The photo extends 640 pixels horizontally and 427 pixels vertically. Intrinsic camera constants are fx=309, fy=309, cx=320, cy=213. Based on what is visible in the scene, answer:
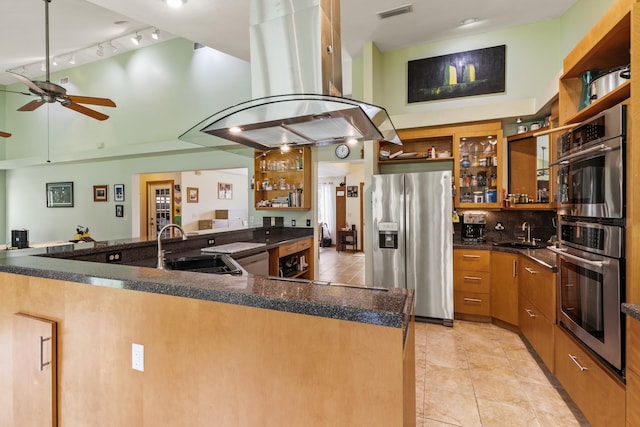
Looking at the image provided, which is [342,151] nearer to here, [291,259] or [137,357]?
[291,259]

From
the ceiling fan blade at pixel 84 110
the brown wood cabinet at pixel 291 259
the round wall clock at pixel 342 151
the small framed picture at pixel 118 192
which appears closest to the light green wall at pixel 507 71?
the round wall clock at pixel 342 151

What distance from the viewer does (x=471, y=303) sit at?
138 inches

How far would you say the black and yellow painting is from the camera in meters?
3.76

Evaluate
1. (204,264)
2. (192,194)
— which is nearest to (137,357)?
(204,264)

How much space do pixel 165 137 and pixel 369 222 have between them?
4433 mm

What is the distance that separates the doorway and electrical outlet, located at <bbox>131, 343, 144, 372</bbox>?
681 cm

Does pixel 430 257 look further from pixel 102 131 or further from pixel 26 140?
pixel 26 140

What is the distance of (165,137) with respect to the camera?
6.01 meters

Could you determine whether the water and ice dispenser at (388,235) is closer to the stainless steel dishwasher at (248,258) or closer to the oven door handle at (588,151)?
the stainless steel dishwasher at (248,258)

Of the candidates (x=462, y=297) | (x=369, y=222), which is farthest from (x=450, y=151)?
(x=462, y=297)

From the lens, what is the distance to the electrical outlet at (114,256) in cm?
242

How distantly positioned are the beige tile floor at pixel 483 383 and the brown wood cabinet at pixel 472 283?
191 mm

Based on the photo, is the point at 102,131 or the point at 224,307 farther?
the point at 102,131

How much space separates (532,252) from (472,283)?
2.55 ft
